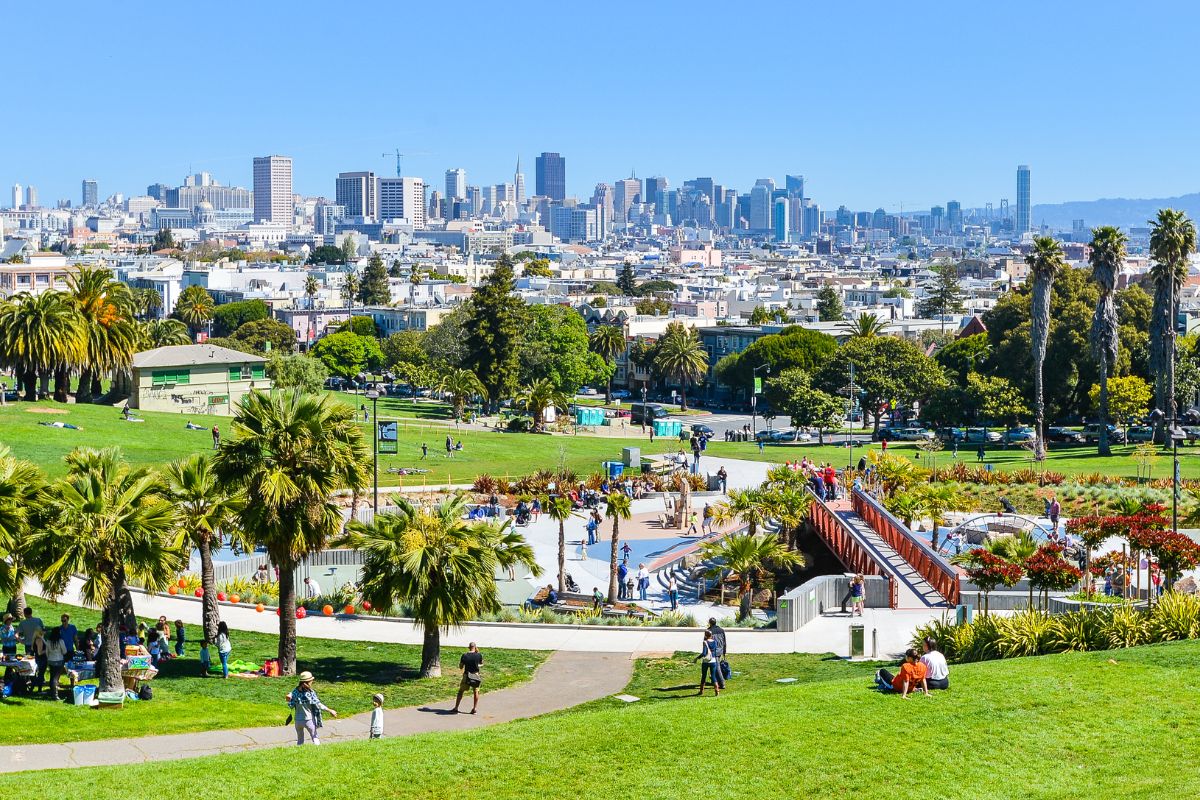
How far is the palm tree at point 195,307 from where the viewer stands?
A: 505 ft

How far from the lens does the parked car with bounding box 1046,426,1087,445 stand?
273ft

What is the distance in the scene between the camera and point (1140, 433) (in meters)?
84.4

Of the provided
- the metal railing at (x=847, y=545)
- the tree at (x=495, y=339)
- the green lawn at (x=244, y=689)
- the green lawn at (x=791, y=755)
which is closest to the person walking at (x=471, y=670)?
the green lawn at (x=244, y=689)

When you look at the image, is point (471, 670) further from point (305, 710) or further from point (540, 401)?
point (540, 401)

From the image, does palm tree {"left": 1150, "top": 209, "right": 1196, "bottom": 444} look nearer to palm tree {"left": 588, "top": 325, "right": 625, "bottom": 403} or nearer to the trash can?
the trash can

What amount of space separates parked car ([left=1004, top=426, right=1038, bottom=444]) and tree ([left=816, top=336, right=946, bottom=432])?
18.3 feet

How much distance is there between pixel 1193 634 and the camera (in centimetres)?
2569

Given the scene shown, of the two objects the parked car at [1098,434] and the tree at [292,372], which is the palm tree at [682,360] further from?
the parked car at [1098,434]

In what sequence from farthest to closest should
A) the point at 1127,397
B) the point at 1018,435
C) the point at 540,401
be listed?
the point at 1018,435, the point at 540,401, the point at 1127,397

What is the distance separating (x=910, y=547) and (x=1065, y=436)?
4679cm

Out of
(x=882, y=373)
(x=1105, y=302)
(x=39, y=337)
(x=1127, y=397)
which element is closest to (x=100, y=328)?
(x=39, y=337)

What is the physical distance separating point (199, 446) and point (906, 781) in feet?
167

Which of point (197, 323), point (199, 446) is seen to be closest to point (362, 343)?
point (197, 323)

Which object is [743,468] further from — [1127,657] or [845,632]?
[1127,657]
